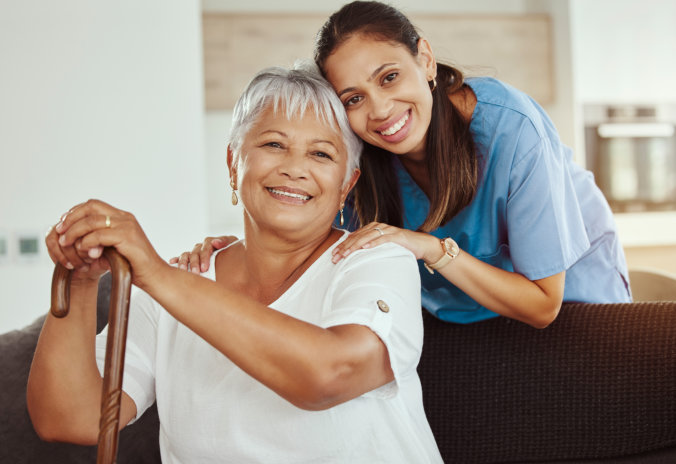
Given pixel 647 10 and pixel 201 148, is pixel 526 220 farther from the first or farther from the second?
pixel 647 10

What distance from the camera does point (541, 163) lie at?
1.37 meters

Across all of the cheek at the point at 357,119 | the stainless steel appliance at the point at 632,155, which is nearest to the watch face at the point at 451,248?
the cheek at the point at 357,119

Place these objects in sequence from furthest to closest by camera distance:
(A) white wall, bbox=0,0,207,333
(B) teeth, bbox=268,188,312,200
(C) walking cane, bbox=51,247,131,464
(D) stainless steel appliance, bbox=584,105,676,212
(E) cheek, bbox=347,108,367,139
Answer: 1. (D) stainless steel appliance, bbox=584,105,676,212
2. (A) white wall, bbox=0,0,207,333
3. (E) cheek, bbox=347,108,367,139
4. (B) teeth, bbox=268,188,312,200
5. (C) walking cane, bbox=51,247,131,464

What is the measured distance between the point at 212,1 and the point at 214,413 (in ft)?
12.7

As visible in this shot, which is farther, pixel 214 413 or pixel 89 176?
pixel 89 176

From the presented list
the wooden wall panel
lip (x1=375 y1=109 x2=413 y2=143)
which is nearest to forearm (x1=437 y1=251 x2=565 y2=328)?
lip (x1=375 y1=109 x2=413 y2=143)

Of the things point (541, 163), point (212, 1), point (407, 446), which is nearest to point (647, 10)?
point (212, 1)

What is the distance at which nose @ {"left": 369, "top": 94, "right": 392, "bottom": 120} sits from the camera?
1.31 m

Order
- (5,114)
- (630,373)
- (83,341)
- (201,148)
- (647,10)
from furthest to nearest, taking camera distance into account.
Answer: (647,10), (201,148), (5,114), (630,373), (83,341)

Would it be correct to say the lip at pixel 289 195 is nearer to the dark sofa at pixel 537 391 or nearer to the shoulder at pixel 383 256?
the shoulder at pixel 383 256

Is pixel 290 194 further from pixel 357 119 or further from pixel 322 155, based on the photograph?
pixel 357 119

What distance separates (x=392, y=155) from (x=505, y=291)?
44 cm

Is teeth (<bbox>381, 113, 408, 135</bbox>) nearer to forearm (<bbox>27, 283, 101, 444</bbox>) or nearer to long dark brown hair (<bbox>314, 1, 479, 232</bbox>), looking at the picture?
long dark brown hair (<bbox>314, 1, 479, 232</bbox>)

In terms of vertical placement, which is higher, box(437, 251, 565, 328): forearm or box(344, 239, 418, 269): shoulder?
box(344, 239, 418, 269): shoulder
